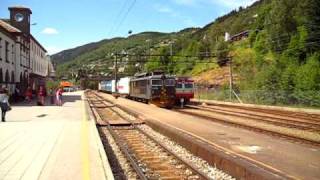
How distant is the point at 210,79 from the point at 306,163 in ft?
277

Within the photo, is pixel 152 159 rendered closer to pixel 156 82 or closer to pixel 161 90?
pixel 161 90

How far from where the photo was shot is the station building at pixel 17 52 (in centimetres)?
4547

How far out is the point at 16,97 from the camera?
1833 inches

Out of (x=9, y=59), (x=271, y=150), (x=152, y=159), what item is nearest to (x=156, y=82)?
(x=9, y=59)

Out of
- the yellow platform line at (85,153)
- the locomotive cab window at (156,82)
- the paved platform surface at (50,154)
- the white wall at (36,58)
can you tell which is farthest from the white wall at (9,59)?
→ the yellow platform line at (85,153)

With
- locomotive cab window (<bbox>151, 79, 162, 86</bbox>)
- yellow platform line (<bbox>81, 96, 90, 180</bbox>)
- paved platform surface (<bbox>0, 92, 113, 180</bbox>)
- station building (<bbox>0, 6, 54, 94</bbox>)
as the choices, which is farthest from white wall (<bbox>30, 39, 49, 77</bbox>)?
yellow platform line (<bbox>81, 96, 90, 180</bbox>)

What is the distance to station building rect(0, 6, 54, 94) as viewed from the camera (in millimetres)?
45469

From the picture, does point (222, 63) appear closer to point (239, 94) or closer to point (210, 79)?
point (210, 79)

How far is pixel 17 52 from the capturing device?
5384 cm

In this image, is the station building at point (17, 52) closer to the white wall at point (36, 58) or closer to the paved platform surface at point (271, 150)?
the white wall at point (36, 58)

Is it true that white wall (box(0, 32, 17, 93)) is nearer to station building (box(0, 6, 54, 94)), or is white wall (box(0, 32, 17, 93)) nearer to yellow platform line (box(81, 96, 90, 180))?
station building (box(0, 6, 54, 94))

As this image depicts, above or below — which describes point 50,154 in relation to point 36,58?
below

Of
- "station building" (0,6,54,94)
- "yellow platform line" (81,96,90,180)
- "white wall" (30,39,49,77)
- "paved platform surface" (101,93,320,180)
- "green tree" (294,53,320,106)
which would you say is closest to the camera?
"yellow platform line" (81,96,90,180)

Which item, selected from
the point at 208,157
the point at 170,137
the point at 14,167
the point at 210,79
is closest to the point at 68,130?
the point at 170,137
